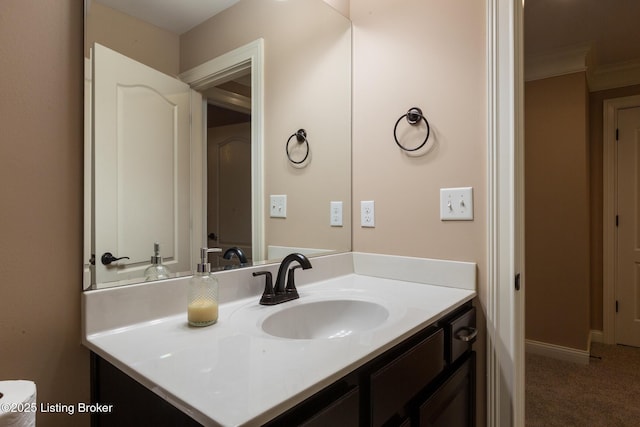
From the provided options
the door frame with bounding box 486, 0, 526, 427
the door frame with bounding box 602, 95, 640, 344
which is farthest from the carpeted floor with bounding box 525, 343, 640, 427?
the door frame with bounding box 486, 0, 526, 427

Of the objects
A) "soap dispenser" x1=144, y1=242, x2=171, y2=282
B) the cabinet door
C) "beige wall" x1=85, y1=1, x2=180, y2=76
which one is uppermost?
"beige wall" x1=85, y1=1, x2=180, y2=76

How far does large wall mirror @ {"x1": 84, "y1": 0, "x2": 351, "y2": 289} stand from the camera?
87 cm

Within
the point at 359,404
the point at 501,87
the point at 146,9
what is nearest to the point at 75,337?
the point at 359,404

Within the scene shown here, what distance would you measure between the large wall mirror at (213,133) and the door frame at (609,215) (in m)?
2.72

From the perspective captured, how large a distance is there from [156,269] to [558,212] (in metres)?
2.93

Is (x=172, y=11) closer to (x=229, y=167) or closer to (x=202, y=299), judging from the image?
(x=229, y=167)

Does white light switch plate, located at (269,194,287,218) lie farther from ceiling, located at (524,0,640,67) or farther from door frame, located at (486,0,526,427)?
ceiling, located at (524,0,640,67)

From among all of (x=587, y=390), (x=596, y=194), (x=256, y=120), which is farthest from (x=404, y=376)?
(x=596, y=194)

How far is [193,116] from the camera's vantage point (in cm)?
109

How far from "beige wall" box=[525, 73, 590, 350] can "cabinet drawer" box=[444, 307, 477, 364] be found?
79.2 inches

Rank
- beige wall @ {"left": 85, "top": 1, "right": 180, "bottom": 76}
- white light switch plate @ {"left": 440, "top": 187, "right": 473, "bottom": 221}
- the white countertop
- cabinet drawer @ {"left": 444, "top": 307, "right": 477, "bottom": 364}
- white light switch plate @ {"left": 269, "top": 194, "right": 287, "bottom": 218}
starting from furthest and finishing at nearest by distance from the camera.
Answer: white light switch plate @ {"left": 269, "top": 194, "right": 287, "bottom": 218}, white light switch plate @ {"left": 440, "top": 187, "right": 473, "bottom": 221}, cabinet drawer @ {"left": 444, "top": 307, "right": 477, "bottom": 364}, beige wall @ {"left": 85, "top": 1, "right": 180, "bottom": 76}, the white countertop

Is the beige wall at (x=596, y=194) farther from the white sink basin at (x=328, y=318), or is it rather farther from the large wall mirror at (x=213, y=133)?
the white sink basin at (x=328, y=318)

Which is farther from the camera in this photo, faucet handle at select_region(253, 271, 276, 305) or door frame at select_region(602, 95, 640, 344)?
door frame at select_region(602, 95, 640, 344)

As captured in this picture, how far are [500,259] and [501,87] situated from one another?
1.96ft
